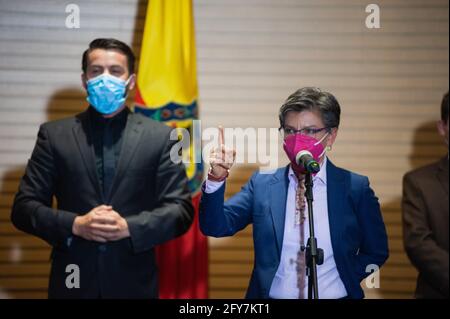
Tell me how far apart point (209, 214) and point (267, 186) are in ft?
1.09

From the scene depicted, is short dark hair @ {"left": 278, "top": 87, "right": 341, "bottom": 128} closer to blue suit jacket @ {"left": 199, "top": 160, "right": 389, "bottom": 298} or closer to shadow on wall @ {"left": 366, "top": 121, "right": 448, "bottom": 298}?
blue suit jacket @ {"left": 199, "top": 160, "right": 389, "bottom": 298}

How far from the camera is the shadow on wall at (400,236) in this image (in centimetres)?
403

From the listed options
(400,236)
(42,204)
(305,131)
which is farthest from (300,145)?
(400,236)

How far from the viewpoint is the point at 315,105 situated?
242 centimetres

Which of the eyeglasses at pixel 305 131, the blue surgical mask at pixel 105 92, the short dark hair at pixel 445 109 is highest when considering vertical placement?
the blue surgical mask at pixel 105 92

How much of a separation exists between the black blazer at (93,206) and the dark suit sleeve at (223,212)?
48cm

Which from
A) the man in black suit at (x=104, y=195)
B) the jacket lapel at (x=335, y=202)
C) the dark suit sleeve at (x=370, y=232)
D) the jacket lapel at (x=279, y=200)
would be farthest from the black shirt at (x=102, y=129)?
the dark suit sleeve at (x=370, y=232)

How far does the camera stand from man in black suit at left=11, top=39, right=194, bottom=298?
9.00 ft

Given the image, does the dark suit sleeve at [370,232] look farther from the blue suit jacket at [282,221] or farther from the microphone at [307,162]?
the microphone at [307,162]

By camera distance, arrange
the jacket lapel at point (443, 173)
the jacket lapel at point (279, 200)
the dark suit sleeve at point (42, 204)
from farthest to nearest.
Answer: the dark suit sleeve at point (42, 204), the jacket lapel at point (443, 173), the jacket lapel at point (279, 200)

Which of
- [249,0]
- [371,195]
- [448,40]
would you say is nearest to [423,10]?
[448,40]

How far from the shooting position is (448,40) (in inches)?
158

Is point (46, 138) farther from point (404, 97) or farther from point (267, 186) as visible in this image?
point (404, 97)

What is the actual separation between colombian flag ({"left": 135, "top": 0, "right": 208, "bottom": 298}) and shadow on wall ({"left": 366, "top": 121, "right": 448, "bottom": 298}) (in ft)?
4.69
